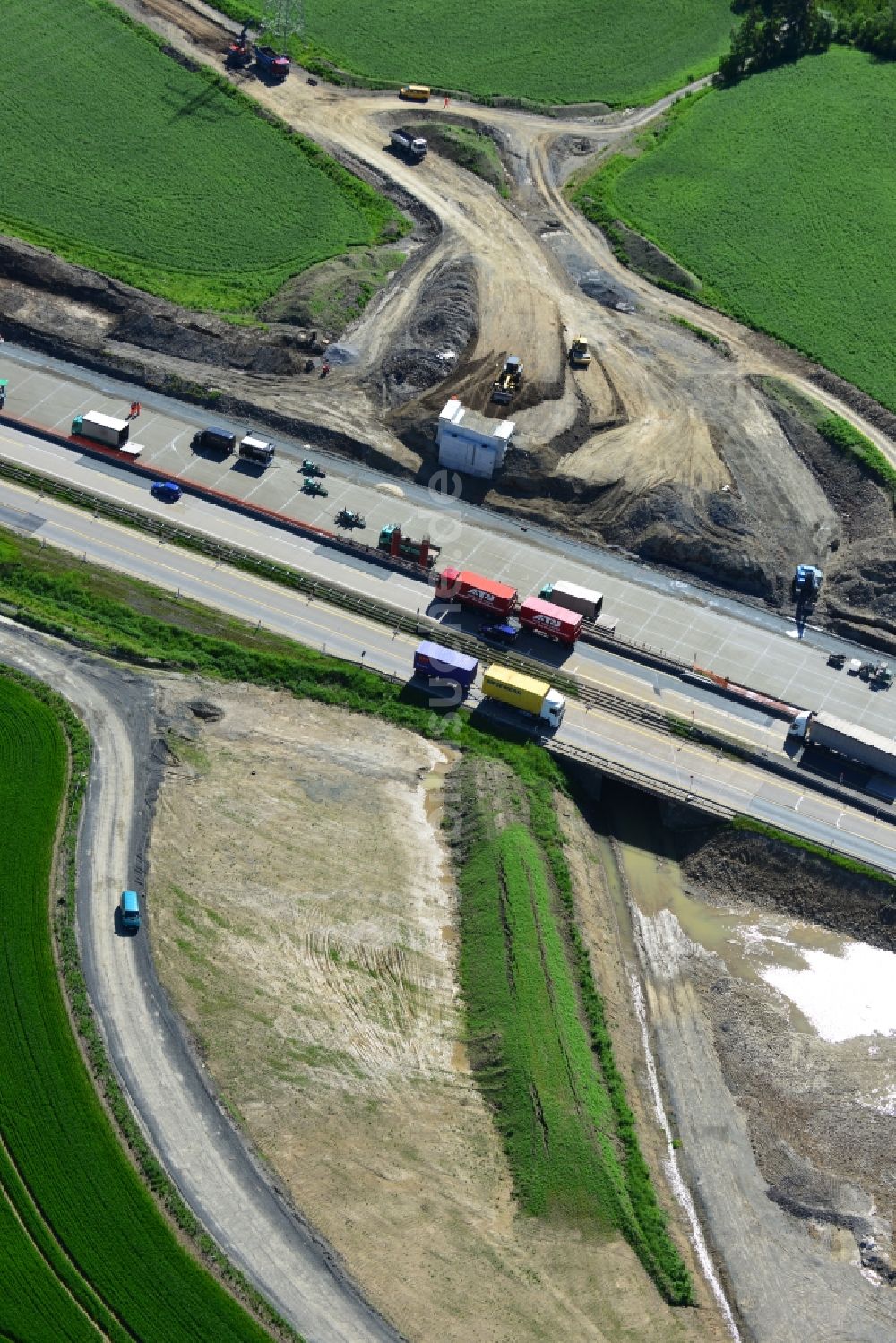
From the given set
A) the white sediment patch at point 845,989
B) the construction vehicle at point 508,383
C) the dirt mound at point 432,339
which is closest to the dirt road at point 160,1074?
the white sediment patch at point 845,989

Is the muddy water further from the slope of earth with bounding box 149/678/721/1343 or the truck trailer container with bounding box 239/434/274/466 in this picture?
the truck trailer container with bounding box 239/434/274/466

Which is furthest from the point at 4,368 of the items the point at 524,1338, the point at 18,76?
the point at 524,1338

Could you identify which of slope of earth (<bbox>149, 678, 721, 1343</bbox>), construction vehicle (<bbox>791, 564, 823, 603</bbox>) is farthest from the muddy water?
construction vehicle (<bbox>791, 564, 823, 603</bbox>)

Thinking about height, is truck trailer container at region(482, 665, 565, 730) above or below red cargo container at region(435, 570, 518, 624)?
below

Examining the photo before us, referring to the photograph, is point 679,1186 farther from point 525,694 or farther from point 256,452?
point 256,452

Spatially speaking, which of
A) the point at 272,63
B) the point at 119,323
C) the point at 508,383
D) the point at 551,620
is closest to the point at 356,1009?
the point at 551,620

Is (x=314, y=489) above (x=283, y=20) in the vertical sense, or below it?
below
